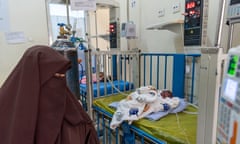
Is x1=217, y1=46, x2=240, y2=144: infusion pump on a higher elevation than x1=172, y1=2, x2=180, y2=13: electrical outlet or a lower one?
lower

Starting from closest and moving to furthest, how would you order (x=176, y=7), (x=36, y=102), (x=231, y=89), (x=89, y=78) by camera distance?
(x=231, y=89) → (x=36, y=102) → (x=89, y=78) → (x=176, y=7)

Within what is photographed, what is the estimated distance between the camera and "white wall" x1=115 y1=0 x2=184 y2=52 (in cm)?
Result: 193

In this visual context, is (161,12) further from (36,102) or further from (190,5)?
(36,102)

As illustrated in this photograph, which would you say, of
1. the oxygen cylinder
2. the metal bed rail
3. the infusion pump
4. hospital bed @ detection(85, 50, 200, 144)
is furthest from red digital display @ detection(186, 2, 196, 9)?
the infusion pump

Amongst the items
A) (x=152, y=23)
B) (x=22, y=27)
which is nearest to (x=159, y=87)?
(x=152, y=23)

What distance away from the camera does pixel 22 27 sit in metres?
2.02

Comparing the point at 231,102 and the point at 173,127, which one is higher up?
the point at 231,102

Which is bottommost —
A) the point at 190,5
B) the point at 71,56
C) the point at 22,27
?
the point at 71,56

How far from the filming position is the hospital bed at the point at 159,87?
1.11 m

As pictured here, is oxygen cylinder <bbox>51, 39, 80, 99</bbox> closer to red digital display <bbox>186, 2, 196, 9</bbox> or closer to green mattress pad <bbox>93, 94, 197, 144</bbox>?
green mattress pad <bbox>93, 94, 197, 144</bbox>

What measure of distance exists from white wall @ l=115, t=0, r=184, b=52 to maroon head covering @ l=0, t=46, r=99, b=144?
1477 mm

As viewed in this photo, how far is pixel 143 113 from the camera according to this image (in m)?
1.33

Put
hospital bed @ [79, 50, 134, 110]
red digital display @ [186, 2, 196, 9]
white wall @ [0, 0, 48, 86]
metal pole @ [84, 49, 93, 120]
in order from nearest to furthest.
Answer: red digital display @ [186, 2, 196, 9], metal pole @ [84, 49, 93, 120], hospital bed @ [79, 50, 134, 110], white wall @ [0, 0, 48, 86]

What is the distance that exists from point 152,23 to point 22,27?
155 cm
